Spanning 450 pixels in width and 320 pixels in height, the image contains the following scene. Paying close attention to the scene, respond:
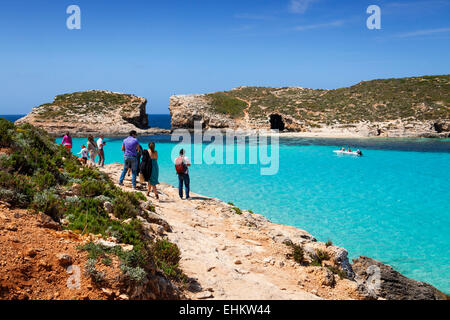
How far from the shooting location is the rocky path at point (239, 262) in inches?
226

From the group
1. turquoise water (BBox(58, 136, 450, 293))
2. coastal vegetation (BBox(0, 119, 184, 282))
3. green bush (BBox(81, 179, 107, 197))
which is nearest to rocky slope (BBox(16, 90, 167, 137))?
turquoise water (BBox(58, 136, 450, 293))

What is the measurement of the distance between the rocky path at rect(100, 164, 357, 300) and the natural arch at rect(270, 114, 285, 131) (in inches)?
2502

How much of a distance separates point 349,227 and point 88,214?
11662 mm

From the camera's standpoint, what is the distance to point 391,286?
8078 millimetres

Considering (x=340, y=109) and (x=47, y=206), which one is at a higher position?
(x=340, y=109)

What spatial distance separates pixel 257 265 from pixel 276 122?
7045 centimetres

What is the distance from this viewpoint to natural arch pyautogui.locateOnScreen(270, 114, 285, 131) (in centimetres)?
7320

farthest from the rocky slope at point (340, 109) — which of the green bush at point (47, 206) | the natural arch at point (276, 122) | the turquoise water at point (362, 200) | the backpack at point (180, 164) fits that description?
the green bush at point (47, 206)

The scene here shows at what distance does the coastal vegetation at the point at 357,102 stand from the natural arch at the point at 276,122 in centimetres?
192

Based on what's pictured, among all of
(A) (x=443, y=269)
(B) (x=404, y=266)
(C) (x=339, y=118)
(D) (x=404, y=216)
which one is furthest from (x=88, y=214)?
(C) (x=339, y=118)

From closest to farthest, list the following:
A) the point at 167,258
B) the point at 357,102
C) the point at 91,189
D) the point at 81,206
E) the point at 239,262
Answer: the point at 167,258
the point at 81,206
the point at 239,262
the point at 91,189
the point at 357,102

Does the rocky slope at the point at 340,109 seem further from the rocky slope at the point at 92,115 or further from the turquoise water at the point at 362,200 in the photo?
the turquoise water at the point at 362,200

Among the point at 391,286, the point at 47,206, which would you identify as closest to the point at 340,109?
the point at 391,286

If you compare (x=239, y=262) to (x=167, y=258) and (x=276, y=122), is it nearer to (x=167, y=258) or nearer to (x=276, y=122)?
Answer: (x=167, y=258)
